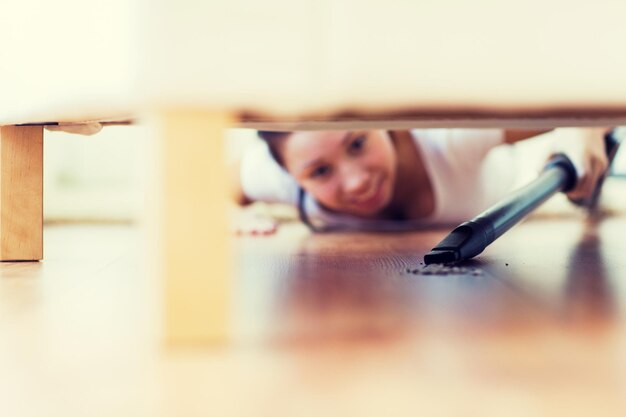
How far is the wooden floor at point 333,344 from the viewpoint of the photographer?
0.52m

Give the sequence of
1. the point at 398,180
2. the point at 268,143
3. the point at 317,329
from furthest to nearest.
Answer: the point at 398,180
the point at 268,143
the point at 317,329

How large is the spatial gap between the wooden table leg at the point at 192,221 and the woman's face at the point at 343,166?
1219 mm

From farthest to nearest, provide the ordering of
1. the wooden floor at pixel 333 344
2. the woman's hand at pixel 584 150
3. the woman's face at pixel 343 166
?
the woman's hand at pixel 584 150
the woman's face at pixel 343 166
the wooden floor at pixel 333 344

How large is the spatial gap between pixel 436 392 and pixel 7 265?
919mm

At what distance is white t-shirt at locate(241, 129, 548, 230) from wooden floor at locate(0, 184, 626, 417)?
94 centimetres

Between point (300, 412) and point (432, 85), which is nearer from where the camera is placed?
point (300, 412)

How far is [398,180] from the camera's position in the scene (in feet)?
7.17

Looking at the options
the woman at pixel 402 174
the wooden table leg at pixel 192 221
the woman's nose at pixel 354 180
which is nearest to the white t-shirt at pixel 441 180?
the woman at pixel 402 174

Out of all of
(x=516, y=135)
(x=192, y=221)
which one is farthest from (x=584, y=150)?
(x=192, y=221)

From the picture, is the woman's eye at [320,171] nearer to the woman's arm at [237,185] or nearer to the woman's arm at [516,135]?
the woman's arm at [237,185]

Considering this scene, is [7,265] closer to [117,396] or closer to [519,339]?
[117,396]

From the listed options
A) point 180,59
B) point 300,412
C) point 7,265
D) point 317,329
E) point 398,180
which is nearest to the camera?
point 300,412

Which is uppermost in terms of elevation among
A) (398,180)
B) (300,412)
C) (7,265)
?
(398,180)

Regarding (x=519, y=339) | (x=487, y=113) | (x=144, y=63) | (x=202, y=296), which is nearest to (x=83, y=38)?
(x=144, y=63)
